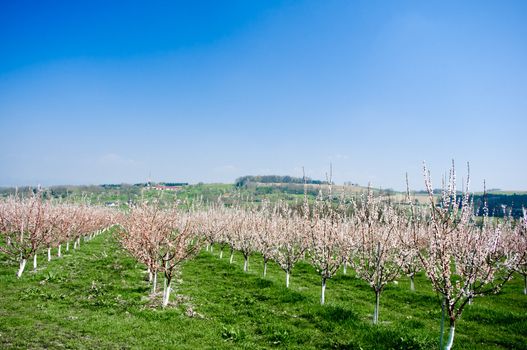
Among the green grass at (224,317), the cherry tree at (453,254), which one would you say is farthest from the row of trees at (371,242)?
the green grass at (224,317)

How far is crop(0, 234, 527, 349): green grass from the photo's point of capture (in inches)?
496

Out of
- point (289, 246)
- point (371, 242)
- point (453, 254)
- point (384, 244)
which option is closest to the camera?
point (453, 254)

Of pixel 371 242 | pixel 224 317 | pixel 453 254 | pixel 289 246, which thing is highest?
pixel 453 254

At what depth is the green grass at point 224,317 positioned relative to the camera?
41.3 feet

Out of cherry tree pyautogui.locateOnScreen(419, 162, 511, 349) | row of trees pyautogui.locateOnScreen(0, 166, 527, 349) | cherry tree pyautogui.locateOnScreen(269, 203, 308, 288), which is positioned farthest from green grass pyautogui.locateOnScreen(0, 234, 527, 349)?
cherry tree pyautogui.locateOnScreen(419, 162, 511, 349)

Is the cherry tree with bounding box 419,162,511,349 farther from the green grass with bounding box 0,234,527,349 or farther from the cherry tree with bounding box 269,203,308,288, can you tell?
the cherry tree with bounding box 269,203,308,288

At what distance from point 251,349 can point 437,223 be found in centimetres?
833

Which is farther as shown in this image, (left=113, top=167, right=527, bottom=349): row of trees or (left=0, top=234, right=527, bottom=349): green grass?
(left=0, top=234, right=527, bottom=349): green grass

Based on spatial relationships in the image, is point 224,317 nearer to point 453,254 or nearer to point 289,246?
point 289,246

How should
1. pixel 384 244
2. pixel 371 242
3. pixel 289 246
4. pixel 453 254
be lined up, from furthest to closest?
pixel 289 246, pixel 371 242, pixel 384 244, pixel 453 254

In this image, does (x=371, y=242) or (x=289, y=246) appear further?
(x=289, y=246)

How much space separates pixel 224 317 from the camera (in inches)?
636

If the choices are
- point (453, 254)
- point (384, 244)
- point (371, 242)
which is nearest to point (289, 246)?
point (371, 242)

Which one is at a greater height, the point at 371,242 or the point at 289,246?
the point at 371,242
